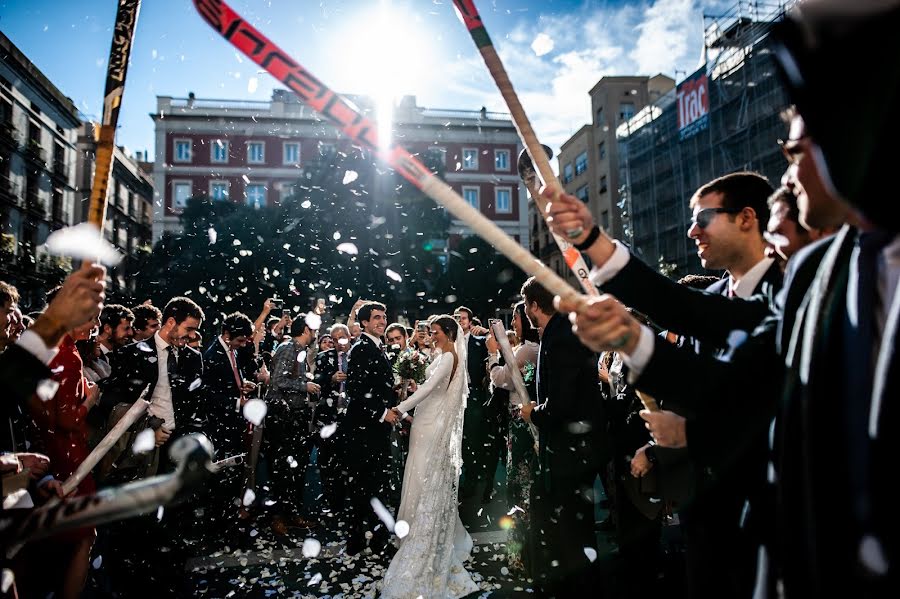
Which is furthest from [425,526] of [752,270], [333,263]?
[333,263]

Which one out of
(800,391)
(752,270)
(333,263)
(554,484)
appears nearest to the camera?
(800,391)

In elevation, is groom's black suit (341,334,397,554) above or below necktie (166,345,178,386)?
below

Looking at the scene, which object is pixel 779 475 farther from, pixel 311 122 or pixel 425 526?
pixel 311 122

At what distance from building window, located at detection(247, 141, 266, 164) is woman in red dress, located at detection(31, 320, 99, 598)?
4231 centimetres

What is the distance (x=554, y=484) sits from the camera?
390cm

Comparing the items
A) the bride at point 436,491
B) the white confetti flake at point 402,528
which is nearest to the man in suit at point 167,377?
the bride at point 436,491

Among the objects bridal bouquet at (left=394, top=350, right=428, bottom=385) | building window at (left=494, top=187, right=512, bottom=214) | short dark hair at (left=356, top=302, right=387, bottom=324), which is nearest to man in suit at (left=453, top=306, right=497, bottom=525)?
bridal bouquet at (left=394, top=350, right=428, bottom=385)

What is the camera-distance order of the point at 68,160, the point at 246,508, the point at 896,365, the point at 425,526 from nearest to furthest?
1. the point at 896,365
2. the point at 425,526
3. the point at 246,508
4. the point at 68,160

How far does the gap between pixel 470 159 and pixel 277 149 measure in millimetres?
15116

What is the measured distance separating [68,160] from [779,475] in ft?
138

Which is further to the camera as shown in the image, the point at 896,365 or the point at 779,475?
the point at 779,475

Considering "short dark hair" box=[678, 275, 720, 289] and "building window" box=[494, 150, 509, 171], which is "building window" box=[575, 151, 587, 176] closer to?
"building window" box=[494, 150, 509, 171]

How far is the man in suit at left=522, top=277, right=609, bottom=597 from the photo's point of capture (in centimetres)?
378

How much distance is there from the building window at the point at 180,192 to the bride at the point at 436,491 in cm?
4165
